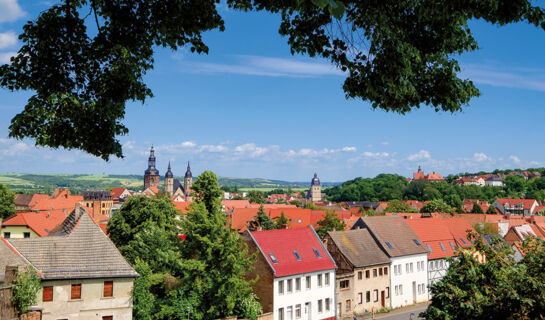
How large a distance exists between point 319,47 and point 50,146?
3.74 meters

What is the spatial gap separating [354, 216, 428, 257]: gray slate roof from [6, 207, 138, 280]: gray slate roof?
2560cm

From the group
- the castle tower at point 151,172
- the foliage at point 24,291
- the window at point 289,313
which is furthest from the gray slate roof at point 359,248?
the castle tower at point 151,172

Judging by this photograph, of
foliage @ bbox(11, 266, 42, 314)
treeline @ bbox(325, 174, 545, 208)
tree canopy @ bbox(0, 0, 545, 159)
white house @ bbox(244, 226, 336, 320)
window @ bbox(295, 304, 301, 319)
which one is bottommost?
window @ bbox(295, 304, 301, 319)

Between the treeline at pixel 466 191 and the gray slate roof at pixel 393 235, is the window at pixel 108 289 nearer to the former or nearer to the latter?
the gray slate roof at pixel 393 235

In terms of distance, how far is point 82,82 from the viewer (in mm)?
6078

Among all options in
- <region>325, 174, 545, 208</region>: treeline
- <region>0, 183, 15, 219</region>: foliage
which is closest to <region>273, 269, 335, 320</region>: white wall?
<region>0, 183, 15, 219</region>: foliage

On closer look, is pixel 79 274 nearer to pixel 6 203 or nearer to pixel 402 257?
pixel 402 257

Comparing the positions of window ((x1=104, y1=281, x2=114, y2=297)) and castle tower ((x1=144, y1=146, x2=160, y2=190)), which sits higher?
castle tower ((x1=144, y1=146, x2=160, y2=190))

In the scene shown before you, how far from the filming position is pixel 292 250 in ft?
120

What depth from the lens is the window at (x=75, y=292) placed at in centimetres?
2438

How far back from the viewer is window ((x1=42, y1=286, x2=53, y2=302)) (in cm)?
2361

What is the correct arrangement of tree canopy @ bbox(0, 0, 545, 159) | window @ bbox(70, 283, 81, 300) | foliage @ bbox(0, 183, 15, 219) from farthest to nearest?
1. foliage @ bbox(0, 183, 15, 219)
2. window @ bbox(70, 283, 81, 300)
3. tree canopy @ bbox(0, 0, 545, 159)

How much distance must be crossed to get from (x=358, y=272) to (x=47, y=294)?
24.8 meters

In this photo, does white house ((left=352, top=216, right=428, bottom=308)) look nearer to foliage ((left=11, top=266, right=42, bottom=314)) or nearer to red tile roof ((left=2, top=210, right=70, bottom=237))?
foliage ((left=11, top=266, right=42, bottom=314))
